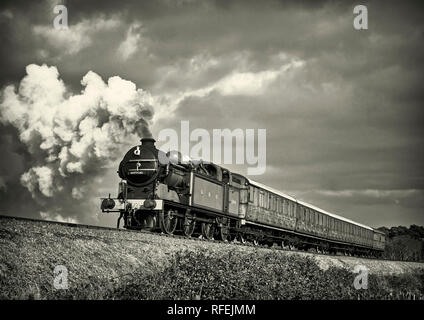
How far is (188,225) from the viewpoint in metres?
17.8

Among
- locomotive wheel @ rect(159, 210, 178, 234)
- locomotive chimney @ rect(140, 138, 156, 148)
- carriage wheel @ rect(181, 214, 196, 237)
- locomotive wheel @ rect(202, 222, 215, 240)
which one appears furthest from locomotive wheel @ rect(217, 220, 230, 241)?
locomotive chimney @ rect(140, 138, 156, 148)

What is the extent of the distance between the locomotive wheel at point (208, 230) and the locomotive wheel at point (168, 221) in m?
2.27

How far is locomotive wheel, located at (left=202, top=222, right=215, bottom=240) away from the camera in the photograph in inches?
757

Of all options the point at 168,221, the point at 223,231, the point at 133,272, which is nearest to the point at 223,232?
the point at 223,231

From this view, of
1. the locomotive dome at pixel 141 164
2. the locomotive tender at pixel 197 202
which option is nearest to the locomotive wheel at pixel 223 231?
the locomotive tender at pixel 197 202

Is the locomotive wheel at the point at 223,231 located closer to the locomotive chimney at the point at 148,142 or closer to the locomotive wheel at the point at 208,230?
the locomotive wheel at the point at 208,230

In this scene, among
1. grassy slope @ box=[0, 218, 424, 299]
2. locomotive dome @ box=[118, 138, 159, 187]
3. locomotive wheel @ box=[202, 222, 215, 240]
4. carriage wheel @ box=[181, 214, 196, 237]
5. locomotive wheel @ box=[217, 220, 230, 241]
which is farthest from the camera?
locomotive wheel @ box=[217, 220, 230, 241]

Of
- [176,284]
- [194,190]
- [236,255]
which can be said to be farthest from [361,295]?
[194,190]

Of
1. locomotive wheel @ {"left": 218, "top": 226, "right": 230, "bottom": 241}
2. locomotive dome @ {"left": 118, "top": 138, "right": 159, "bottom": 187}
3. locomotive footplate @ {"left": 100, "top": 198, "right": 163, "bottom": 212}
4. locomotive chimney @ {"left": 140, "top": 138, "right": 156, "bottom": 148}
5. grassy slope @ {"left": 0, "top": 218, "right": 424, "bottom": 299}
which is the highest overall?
locomotive chimney @ {"left": 140, "top": 138, "right": 156, "bottom": 148}

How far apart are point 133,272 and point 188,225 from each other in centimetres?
828

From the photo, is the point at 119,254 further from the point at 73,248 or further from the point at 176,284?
the point at 176,284

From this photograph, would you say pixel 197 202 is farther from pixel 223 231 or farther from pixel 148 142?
pixel 223 231

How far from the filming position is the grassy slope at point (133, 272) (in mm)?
7672

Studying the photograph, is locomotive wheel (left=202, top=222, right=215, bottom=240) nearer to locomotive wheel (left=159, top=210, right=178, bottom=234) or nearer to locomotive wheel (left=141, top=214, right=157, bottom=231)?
locomotive wheel (left=159, top=210, right=178, bottom=234)
